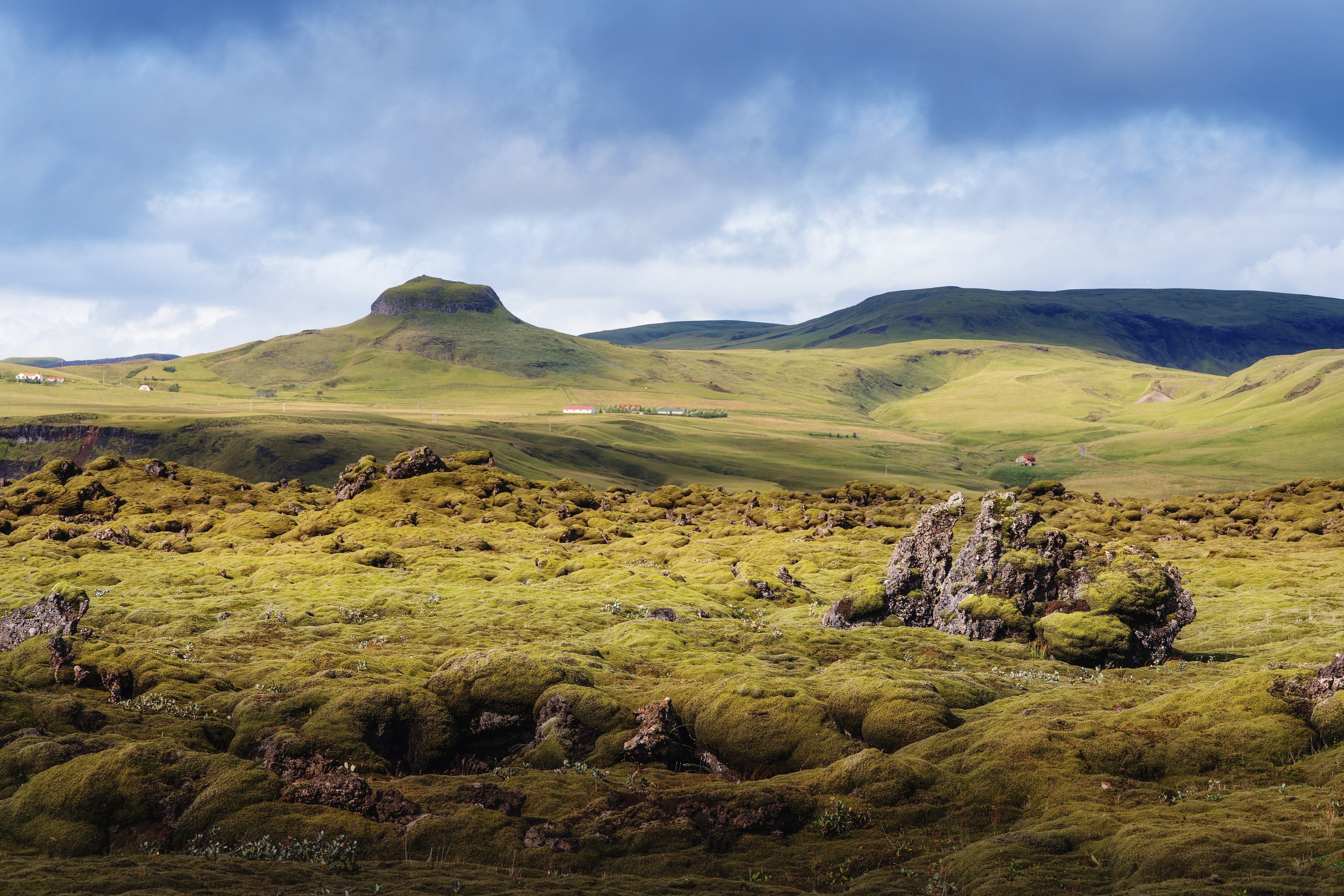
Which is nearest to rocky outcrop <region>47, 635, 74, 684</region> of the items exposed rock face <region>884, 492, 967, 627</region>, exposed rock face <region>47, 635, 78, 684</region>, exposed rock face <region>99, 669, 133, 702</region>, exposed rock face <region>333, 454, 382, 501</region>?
exposed rock face <region>47, 635, 78, 684</region>

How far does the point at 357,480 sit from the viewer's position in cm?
11069

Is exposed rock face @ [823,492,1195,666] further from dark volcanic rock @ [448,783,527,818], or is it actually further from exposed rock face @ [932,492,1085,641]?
dark volcanic rock @ [448,783,527,818]

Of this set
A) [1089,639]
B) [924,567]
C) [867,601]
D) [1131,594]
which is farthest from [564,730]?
[924,567]

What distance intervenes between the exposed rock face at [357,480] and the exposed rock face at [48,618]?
65.3 m

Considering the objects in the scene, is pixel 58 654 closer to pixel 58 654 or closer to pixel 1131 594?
pixel 58 654

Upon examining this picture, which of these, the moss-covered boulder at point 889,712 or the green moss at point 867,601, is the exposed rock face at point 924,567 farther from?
the moss-covered boulder at point 889,712

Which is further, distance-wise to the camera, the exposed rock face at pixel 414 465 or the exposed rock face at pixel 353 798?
the exposed rock face at pixel 414 465

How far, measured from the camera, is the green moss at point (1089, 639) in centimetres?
4747

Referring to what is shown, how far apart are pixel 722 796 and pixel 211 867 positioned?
12.5 meters

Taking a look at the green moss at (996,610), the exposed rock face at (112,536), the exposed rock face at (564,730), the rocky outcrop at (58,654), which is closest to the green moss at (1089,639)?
the green moss at (996,610)

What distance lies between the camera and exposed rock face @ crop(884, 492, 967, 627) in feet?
190

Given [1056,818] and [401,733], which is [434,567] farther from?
[1056,818]

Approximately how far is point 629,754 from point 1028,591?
32310mm

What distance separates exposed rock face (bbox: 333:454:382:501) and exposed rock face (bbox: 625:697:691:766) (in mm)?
83368
